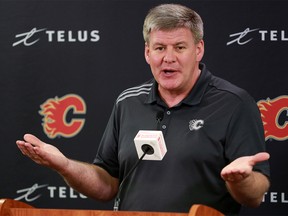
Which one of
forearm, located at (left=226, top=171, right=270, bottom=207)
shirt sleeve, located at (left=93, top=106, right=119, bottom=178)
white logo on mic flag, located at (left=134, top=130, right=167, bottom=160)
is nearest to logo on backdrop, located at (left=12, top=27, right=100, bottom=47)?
shirt sleeve, located at (left=93, top=106, right=119, bottom=178)

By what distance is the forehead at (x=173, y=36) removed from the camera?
253 cm

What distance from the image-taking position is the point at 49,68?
3324mm

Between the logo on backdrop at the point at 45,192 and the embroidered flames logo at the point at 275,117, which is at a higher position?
the embroidered flames logo at the point at 275,117

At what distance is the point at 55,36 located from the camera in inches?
130

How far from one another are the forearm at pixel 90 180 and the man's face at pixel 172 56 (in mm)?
425

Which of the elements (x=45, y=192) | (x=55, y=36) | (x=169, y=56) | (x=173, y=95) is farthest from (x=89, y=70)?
(x=169, y=56)

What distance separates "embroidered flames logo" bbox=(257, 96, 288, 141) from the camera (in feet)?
10.4

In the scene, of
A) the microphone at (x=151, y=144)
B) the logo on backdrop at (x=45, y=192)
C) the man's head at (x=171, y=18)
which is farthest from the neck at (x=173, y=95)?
the logo on backdrop at (x=45, y=192)

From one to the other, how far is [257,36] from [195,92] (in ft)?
2.29

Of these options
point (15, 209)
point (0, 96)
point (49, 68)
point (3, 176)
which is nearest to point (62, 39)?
point (49, 68)

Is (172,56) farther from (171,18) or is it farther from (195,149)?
(195,149)

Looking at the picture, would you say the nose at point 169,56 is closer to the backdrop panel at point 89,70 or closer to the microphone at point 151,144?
the microphone at point 151,144

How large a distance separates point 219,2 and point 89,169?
109cm

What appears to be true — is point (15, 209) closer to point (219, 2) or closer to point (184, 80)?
point (184, 80)
